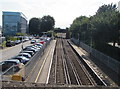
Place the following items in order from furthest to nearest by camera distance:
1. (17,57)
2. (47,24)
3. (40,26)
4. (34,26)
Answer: (47,24) → (34,26) → (40,26) → (17,57)

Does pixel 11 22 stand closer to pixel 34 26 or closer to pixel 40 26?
pixel 34 26

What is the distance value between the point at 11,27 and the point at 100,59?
7734 centimetres

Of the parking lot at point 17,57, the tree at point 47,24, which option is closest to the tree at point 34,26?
the tree at point 47,24

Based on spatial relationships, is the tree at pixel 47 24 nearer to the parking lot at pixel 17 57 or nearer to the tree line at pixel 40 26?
the tree line at pixel 40 26

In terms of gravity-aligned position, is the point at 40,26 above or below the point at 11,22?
below

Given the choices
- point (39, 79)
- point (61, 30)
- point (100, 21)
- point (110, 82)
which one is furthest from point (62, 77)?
point (61, 30)

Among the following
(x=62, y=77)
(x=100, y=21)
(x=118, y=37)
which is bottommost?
(x=62, y=77)

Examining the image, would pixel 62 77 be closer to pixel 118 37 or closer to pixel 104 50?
→ pixel 118 37

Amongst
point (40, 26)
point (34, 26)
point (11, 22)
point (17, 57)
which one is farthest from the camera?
point (34, 26)

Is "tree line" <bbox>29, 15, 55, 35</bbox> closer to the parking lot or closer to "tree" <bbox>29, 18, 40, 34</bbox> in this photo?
"tree" <bbox>29, 18, 40, 34</bbox>

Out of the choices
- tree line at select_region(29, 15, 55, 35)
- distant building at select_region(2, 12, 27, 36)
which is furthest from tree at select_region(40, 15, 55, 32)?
distant building at select_region(2, 12, 27, 36)

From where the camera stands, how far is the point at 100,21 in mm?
31625

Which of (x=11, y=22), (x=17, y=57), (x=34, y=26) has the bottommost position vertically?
(x=17, y=57)

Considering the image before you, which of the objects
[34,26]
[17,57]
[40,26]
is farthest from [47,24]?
[17,57]
